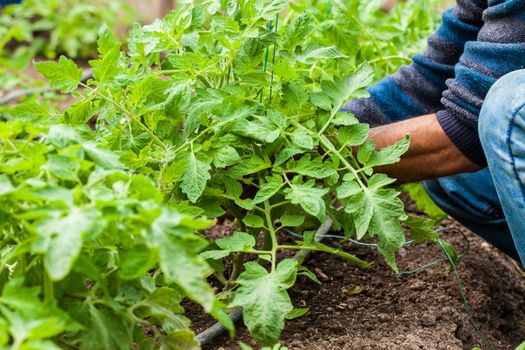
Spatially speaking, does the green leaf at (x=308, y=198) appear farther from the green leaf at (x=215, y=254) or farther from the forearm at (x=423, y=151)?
the forearm at (x=423, y=151)

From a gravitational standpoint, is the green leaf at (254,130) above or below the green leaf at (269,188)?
above

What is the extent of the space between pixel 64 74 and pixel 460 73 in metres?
0.90

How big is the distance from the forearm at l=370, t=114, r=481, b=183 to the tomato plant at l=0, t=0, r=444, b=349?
0.31ft

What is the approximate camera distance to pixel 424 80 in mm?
2291

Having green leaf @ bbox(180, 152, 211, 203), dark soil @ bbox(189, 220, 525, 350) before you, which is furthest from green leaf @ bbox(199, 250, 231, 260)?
dark soil @ bbox(189, 220, 525, 350)

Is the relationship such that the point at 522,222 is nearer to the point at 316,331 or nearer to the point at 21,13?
the point at 316,331

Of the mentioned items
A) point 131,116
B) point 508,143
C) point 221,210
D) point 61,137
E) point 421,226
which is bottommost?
point 421,226

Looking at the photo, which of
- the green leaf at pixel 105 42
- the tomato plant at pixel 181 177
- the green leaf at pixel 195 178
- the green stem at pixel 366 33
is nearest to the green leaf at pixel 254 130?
the tomato plant at pixel 181 177

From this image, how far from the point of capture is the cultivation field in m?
1.36

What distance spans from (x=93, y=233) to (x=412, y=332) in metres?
0.96

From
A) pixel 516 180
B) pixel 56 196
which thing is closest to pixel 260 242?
pixel 516 180

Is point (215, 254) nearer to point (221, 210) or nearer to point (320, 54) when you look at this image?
point (221, 210)

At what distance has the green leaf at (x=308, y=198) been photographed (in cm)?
174

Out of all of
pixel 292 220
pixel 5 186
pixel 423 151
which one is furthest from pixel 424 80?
pixel 5 186
